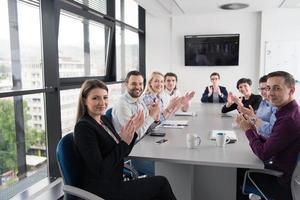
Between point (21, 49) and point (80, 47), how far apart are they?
1.18 meters

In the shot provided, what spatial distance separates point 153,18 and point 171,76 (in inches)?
96.6

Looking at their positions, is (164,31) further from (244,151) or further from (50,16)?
(244,151)

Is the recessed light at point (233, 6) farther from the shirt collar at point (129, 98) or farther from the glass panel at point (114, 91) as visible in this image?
the shirt collar at point (129, 98)

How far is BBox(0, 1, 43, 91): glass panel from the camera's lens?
2295 millimetres

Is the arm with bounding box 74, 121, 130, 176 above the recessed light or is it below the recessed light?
below

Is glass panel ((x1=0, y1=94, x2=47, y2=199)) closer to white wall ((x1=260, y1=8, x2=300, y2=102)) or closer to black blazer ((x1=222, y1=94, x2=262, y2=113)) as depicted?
black blazer ((x1=222, y1=94, x2=262, y2=113))

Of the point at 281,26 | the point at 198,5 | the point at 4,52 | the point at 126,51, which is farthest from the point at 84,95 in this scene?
the point at 281,26

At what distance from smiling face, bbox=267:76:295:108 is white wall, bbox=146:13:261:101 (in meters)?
4.23

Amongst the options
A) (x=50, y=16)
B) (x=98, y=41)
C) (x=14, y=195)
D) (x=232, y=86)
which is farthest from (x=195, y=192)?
(x=232, y=86)

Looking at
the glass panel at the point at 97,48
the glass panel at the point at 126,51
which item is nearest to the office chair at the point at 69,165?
the glass panel at the point at 97,48

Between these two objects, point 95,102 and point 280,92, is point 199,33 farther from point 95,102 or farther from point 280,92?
point 95,102

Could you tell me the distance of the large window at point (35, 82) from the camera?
92.5 inches

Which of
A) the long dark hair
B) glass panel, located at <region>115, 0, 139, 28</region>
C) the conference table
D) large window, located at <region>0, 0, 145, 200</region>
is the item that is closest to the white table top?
the conference table

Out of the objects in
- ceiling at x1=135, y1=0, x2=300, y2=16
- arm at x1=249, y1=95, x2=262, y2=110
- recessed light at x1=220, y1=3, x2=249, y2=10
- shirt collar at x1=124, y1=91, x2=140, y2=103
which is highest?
ceiling at x1=135, y1=0, x2=300, y2=16
